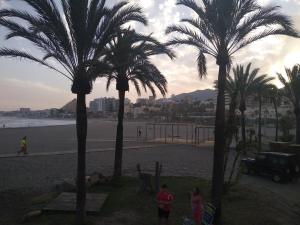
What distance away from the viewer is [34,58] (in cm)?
1209

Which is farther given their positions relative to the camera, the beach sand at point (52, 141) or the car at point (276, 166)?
the beach sand at point (52, 141)

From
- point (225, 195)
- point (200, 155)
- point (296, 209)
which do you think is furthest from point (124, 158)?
point (296, 209)

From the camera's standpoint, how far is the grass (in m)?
11.9

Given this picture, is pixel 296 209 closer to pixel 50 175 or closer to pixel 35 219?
pixel 35 219

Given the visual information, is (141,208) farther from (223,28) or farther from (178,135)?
(178,135)

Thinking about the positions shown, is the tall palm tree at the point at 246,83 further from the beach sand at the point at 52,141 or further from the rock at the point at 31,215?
the rock at the point at 31,215

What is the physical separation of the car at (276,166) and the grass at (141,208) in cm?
373

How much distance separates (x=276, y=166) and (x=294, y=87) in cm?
1442

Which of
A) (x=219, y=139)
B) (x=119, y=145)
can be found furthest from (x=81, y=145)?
(x=119, y=145)

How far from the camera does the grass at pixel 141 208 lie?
11867mm

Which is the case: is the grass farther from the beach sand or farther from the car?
the beach sand

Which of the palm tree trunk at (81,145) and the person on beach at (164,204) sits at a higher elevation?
the palm tree trunk at (81,145)

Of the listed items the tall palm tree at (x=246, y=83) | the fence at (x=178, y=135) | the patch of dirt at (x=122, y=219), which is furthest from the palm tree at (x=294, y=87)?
the patch of dirt at (x=122, y=219)

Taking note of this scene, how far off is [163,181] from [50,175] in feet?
20.6
